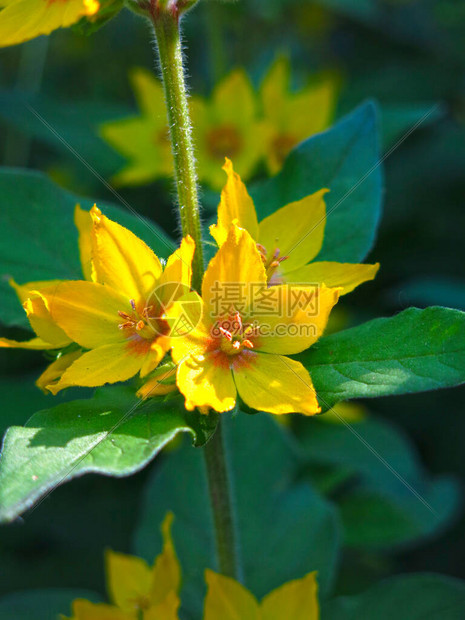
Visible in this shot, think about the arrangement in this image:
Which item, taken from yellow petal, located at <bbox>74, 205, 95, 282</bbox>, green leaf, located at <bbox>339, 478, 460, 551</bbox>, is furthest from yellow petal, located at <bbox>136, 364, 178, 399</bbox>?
green leaf, located at <bbox>339, 478, 460, 551</bbox>

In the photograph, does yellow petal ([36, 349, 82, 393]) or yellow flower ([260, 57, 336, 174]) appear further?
yellow flower ([260, 57, 336, 174])

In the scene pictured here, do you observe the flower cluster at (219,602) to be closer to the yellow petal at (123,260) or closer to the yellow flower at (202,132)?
the yellow petal at (123,260)

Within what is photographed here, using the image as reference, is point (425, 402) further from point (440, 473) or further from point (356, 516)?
point (356, 516)

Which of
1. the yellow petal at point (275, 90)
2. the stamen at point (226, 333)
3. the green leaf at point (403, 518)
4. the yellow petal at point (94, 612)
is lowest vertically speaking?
the green leaf at point (403, 518)

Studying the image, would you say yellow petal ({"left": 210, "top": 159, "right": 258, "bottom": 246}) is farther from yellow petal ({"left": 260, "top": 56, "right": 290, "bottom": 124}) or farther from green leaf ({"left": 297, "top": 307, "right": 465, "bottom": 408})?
yellow petal ({"left": 260, "top": 56, "right": 290, "bottom": 124})

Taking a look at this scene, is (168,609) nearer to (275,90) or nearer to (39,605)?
(39,605)

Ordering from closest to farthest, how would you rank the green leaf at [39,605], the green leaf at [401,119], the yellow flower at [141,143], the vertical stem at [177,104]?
1. the vertical stem at [177,104]
2. the green leaf at [39,605]
3. the green leaf at [401,119]
4. the yellow flower at [141,143]

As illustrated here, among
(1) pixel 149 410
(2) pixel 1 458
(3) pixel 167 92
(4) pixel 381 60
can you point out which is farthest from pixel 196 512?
(4) pixel 381 60

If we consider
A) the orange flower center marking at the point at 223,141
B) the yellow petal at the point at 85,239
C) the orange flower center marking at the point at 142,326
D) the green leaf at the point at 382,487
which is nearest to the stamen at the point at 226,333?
the orange flower center marking at the point at 142,326
